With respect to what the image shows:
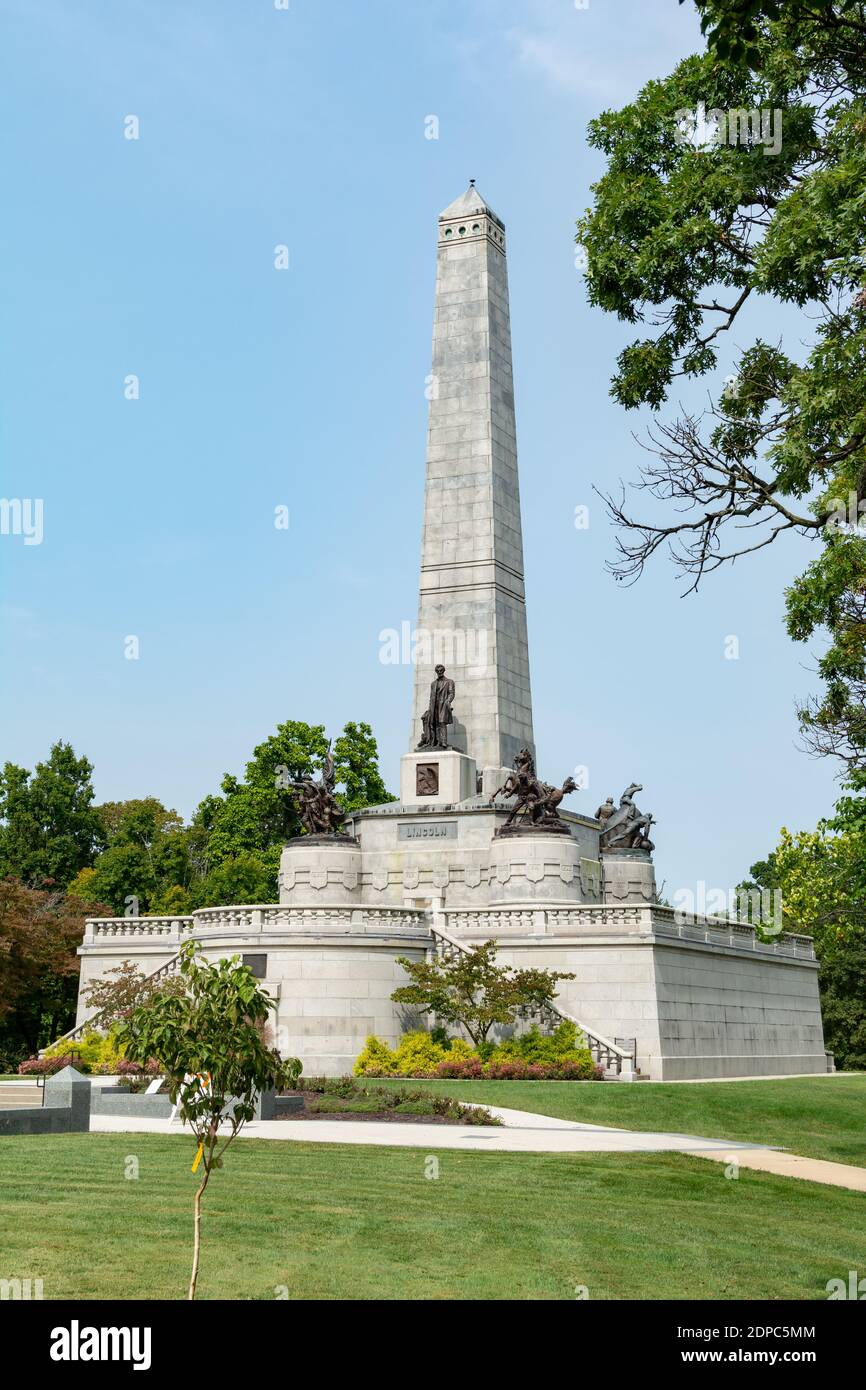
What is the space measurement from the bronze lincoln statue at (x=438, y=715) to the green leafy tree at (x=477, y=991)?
1096 cm

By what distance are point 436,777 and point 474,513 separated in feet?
33.0

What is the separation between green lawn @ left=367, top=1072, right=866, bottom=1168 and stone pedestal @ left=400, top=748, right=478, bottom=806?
1548 cm

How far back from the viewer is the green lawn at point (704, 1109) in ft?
89.6

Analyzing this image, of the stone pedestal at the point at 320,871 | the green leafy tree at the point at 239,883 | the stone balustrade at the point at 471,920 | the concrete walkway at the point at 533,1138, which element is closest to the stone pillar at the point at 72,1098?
the concrete walkway at the point at 533,1138

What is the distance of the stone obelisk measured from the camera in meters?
50.4

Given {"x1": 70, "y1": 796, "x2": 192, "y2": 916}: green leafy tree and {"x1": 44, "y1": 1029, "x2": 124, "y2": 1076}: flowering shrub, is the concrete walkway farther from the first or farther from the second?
{"x1": 70, "y1": 796, "x2": 192, "y2": 916}: green leafy tree

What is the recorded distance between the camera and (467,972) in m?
38.5

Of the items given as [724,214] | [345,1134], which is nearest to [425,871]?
[345,1134]

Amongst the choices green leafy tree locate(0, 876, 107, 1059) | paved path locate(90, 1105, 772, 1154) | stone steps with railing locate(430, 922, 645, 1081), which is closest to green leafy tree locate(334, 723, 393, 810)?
green leafy tree locate(0, 876, 107, 1059)

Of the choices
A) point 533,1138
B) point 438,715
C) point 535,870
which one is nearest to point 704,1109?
point 533,1138

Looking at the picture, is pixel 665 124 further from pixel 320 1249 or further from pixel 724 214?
pixel 320 1249

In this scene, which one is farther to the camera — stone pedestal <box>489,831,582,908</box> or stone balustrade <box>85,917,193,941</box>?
stone balustrade <box>85,917,193,941</box>

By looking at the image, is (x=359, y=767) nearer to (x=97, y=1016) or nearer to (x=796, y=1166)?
(x=97, y=1016)
